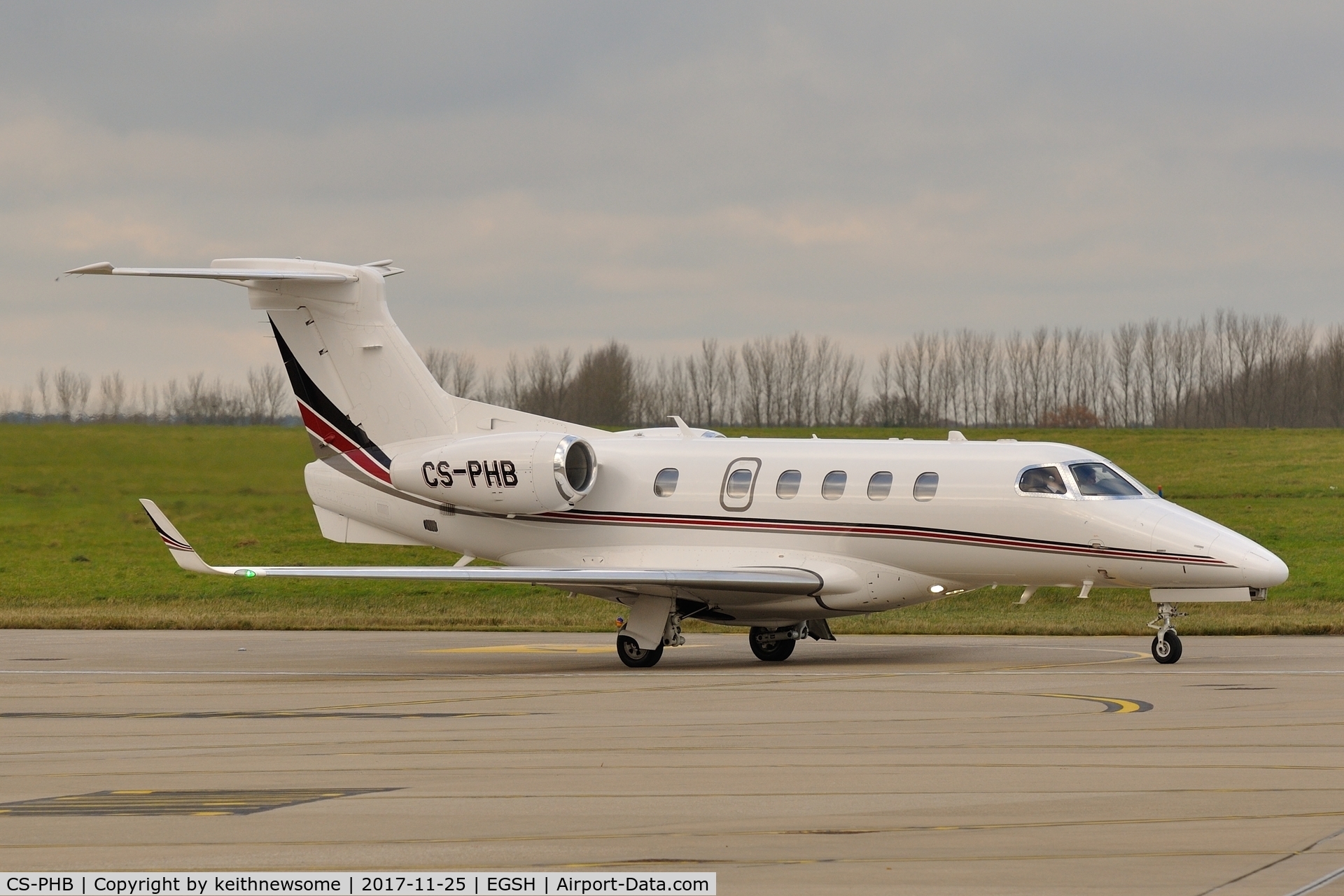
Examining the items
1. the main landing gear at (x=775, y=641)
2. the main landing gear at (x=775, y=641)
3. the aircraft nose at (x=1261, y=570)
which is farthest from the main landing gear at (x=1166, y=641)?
the main landing gear at (x=775, y=641)

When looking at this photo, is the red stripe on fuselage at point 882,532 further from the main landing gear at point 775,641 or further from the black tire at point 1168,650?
the main landing gear at point 775,641

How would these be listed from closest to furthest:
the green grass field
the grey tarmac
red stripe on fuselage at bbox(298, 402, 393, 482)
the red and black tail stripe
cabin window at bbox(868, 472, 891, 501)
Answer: the grey tarmac
cabin window at bbox(868, 472, 891, 501)
red stripe on fuselage at bbox(298, 402, 393, 482)
the red and black tail stripe
the green grass field

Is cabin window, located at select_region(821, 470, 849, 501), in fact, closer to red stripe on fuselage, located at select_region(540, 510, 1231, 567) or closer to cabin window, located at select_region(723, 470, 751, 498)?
red stripe on fuselage, located at select_region(540, 510, 1231, 567)

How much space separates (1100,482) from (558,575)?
7.92 meters

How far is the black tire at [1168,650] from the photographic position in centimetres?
2212

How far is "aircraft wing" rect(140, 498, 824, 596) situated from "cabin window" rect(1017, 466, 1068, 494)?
10.7ft

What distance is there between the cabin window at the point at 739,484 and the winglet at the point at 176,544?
756 centimetres

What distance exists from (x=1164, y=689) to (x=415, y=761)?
376 inches

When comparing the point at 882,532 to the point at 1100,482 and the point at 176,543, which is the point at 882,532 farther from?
the point at 176,543

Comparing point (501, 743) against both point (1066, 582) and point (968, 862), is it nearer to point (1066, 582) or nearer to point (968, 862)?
point (968, 862)

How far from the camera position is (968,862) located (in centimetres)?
909

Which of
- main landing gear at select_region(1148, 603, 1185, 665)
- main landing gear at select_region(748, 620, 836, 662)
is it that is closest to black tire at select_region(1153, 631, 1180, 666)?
main landing gear at select_region(1148, 603, 1185, 665)

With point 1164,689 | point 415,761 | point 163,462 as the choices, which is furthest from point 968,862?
point 163,462

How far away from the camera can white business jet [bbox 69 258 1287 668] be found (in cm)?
2247
